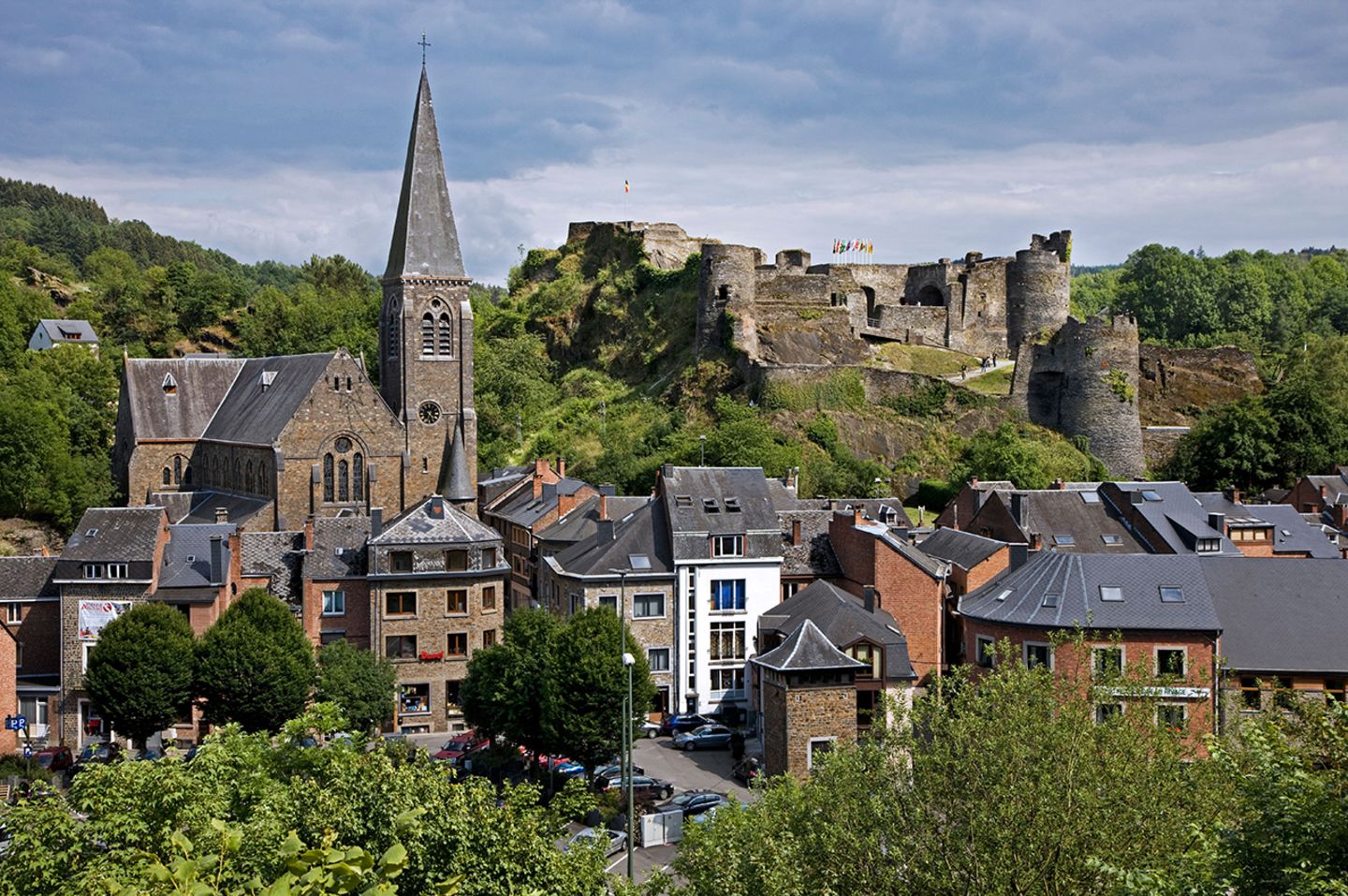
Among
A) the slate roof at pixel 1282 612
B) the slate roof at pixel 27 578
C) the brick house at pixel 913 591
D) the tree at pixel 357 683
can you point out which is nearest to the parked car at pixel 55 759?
the slate roof at pixel 27 578

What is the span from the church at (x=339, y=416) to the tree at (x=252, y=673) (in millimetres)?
13957

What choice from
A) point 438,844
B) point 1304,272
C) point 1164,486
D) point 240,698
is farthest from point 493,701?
point 1304,272

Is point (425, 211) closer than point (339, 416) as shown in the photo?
No

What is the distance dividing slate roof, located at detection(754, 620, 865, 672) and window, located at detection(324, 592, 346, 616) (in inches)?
612

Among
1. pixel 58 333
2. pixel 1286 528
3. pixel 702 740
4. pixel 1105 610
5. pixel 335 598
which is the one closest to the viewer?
pixel 1105 610

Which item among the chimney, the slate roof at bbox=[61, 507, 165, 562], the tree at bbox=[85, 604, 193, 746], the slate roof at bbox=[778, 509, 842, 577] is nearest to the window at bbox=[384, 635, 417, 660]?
the chimney

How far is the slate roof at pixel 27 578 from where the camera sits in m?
41.0

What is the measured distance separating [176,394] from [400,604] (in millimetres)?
23373

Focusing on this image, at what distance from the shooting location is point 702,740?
120 feet

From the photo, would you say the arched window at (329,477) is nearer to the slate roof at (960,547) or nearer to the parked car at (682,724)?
the parked car at (682,724)

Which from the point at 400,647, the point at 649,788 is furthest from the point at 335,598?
the point at 649,788

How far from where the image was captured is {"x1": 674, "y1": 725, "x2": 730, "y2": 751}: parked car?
36500mm

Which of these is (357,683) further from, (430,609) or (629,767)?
(629,767)

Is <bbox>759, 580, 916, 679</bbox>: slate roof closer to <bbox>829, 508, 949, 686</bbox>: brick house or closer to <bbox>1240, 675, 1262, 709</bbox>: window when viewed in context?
<bbox>829, 508, 949, 686</bbox>: brick house
